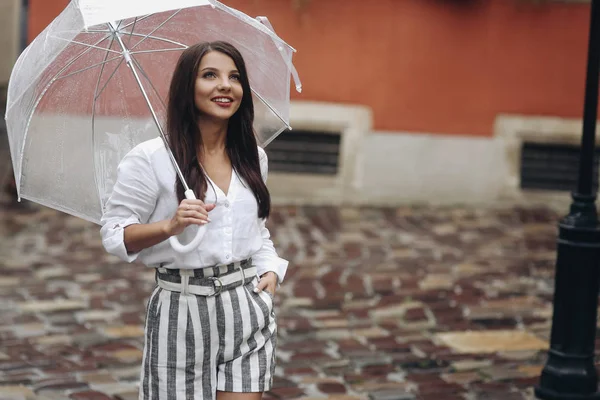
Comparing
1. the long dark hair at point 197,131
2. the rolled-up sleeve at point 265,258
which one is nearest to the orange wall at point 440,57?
the rolled-up sleeve at point 265,258

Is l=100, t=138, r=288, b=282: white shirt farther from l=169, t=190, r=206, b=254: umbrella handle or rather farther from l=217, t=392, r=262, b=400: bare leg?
l=217, t=392, r=262, b=400: bare leg

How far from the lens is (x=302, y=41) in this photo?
10.4 metres

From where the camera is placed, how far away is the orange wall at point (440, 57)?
1048 cm

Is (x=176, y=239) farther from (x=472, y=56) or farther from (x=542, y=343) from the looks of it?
(x=472, y=56)

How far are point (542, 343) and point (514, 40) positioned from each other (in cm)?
486

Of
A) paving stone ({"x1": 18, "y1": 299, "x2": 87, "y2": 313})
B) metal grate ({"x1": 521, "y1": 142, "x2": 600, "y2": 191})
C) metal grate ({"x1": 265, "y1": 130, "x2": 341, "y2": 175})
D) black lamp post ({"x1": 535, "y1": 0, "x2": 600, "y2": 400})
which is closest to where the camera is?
black lamp post ({"x1": 535, "y1": 0, "x2": 600, "y2": 400})

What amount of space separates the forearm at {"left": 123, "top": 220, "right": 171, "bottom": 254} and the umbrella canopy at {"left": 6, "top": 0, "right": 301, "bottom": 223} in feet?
1.36

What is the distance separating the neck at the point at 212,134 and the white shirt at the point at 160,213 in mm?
149

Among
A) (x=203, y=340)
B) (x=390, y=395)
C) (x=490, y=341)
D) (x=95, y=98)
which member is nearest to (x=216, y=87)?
(x=95, y=98)

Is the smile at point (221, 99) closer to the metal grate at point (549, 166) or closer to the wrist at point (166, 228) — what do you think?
the wrist at point (166, 228)

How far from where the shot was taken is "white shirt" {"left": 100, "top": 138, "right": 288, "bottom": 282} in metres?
3.33

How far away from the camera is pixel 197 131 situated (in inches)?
136

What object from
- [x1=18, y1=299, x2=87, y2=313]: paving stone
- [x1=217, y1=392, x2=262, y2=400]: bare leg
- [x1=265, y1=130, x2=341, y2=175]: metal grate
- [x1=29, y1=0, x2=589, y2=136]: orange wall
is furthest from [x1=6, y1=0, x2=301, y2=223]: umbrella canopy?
[x1=265, y1=130, x2=341, y2=175]: metal grate

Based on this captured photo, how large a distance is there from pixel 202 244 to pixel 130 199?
266 mm
